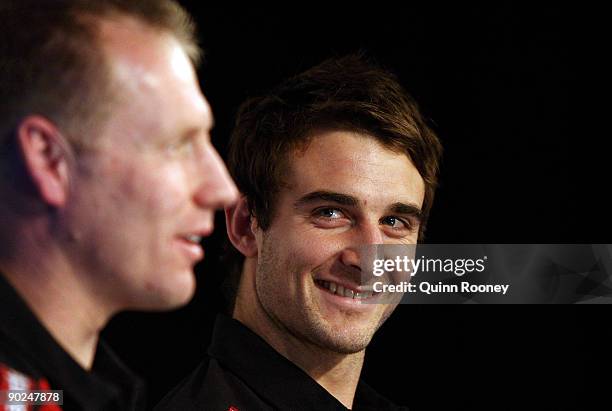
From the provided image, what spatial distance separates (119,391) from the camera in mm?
1212

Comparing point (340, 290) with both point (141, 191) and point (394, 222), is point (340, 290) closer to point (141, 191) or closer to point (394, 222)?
point (394, 222)

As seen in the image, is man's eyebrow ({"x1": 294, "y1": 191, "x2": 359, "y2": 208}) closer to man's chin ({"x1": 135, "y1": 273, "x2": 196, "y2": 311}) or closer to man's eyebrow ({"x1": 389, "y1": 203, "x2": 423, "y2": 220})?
man's eyebrow ({"x1": 389, "y1": 203, "x2": 423, "y2": 220})

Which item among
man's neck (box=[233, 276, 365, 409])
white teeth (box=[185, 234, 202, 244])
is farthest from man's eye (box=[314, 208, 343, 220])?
white teeth (box=[185, 234, 202, 244])

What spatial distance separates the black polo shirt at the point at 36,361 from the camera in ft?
3.47

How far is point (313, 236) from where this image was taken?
74.5 inches

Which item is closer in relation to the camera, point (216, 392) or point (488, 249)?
point (216, 392)

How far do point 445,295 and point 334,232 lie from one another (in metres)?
0.60

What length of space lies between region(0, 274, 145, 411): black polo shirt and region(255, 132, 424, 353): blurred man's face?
2.63ft

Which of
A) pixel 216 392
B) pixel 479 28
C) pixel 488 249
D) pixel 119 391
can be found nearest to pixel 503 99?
pixel 479 28

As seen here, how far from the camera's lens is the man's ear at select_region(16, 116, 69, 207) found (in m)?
Result: 1.05

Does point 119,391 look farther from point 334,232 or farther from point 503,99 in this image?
point 503,99

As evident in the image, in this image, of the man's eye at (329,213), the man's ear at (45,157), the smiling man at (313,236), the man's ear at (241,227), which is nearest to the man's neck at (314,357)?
the smiling man at (313,236)

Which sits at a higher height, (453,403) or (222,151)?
(222,151)

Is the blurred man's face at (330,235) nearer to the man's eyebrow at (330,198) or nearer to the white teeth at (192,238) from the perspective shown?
the man's eyebrow at (330,198)
